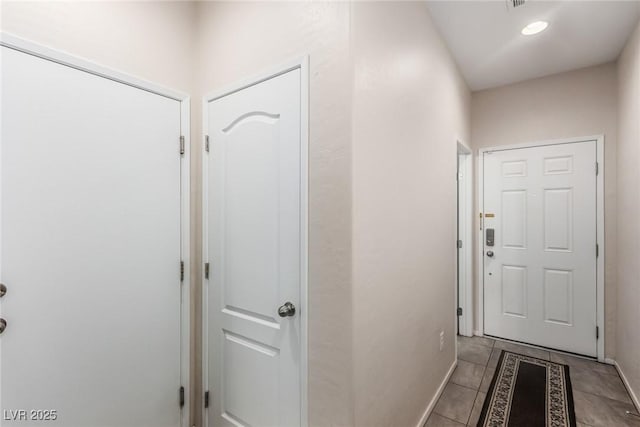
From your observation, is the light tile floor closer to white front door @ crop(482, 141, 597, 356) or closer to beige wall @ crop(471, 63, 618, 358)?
white front door @ crop(482, 141, 597, 356)

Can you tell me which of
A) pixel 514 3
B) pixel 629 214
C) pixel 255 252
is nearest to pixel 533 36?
pixel 514 3

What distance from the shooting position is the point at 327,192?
1.22m

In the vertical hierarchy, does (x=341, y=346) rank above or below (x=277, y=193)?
below

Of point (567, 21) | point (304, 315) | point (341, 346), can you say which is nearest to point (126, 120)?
point (304, 315)

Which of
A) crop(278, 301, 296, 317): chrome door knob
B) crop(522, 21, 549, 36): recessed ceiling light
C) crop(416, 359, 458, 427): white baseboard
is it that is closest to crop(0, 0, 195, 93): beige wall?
crop(278, 301, 296, 317): chrome door knob

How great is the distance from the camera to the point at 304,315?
1.29 metres

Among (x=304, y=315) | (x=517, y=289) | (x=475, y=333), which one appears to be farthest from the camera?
(x=475, y=333)

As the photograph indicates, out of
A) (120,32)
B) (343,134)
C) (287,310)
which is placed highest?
(120,32)

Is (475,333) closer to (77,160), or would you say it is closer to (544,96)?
(544,96)

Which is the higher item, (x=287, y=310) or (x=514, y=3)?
(x=514, y=3)

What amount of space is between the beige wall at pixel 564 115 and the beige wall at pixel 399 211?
1.04m

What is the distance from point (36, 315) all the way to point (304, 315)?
114cm

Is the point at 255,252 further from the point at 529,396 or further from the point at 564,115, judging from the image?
the point at 564,115

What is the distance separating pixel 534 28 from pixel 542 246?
6.38 feet
